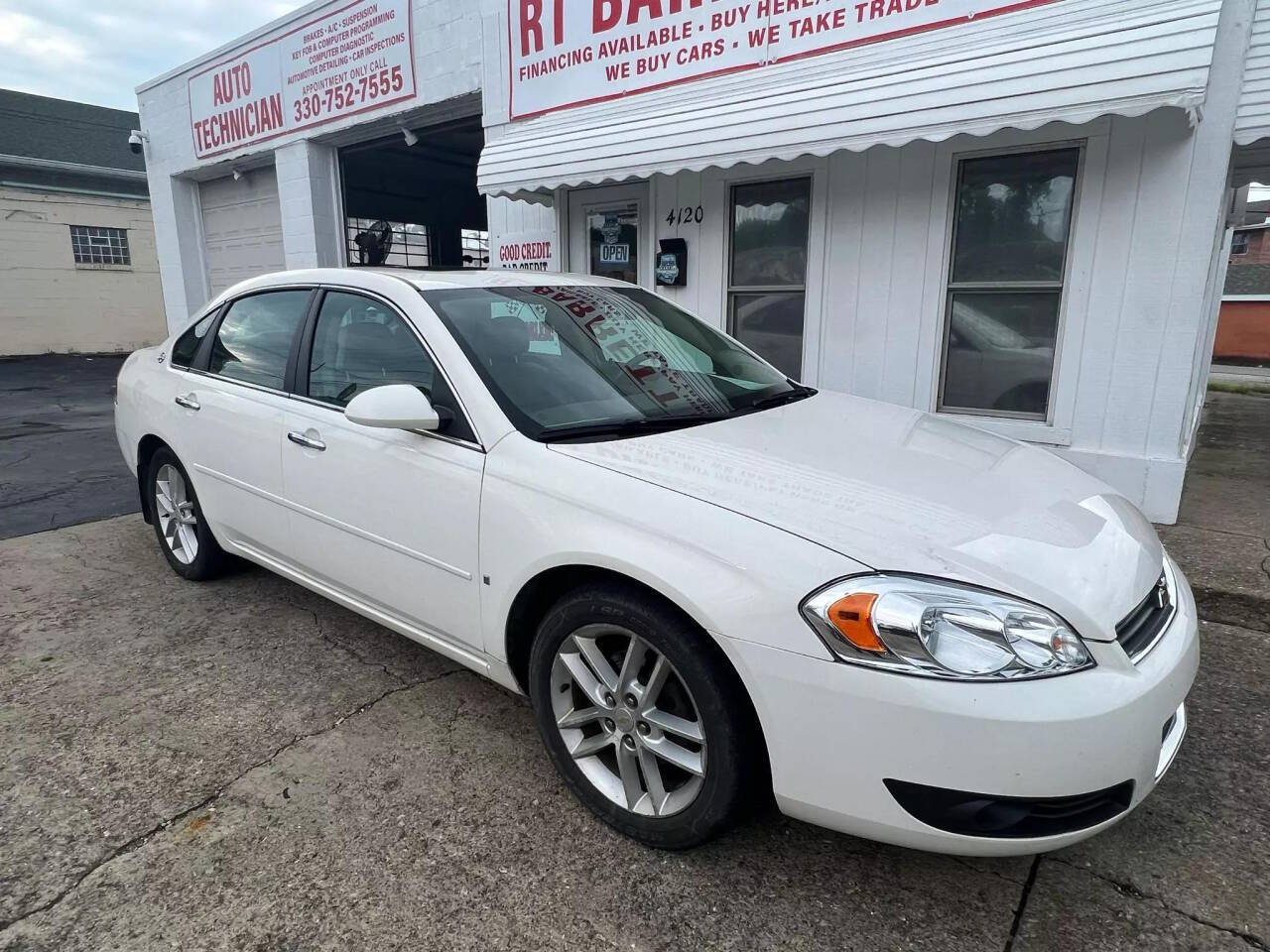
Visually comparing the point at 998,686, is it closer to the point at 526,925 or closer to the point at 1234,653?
the point at 526,925

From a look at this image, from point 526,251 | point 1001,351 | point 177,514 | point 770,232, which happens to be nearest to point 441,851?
point 177,514

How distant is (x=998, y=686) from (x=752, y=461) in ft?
2.92

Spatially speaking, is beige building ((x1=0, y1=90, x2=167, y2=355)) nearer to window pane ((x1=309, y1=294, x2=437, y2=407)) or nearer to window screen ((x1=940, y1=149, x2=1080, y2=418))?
window pane ((x1=309, y1=294, x2=437, y2=407))

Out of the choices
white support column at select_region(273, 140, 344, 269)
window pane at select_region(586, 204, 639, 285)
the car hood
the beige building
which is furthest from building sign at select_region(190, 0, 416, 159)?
the beige building

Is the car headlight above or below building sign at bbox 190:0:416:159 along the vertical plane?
below

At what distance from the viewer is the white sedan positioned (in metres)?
1.73

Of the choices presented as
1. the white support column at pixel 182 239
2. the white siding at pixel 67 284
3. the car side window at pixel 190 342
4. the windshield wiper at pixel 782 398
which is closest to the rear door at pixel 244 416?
the car side window at pixel 190 342

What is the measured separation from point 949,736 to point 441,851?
141 cm

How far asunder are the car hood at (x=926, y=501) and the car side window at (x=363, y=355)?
709 mm

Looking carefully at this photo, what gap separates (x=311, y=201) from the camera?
9.93 meters

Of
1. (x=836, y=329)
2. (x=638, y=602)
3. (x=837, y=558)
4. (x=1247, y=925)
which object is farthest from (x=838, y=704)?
(x=836, y=329)

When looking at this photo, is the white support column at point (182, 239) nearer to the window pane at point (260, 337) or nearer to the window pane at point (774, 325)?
the window pane at point (774, 325)

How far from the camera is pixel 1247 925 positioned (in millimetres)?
1910

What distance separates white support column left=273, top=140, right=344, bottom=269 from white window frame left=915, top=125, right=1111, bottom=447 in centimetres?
757
